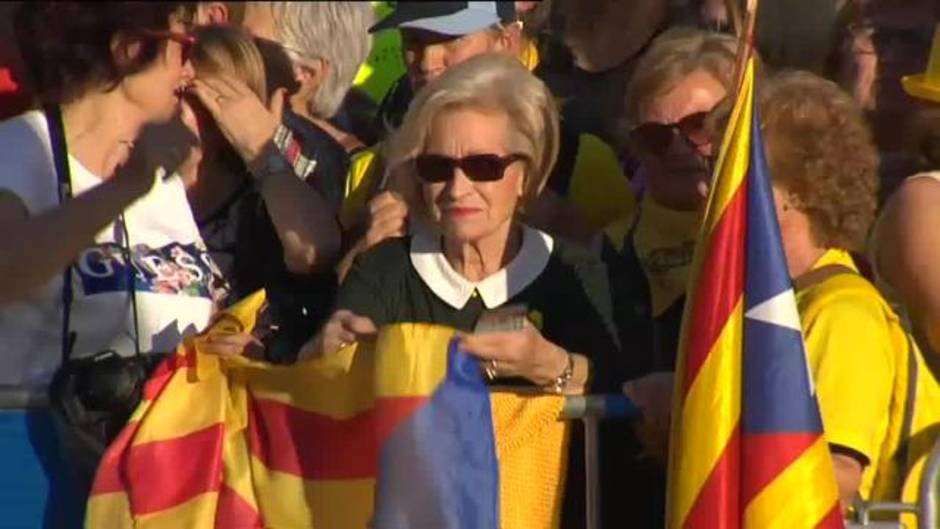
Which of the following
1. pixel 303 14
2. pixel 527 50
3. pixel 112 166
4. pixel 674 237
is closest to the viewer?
pixel 303 14

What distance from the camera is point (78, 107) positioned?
15.3ft

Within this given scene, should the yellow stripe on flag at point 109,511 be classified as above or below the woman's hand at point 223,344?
below

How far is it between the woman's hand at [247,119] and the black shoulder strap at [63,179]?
558mm

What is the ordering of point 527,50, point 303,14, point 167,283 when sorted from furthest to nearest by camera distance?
1. point 527,50
2. point 167,283
3. point 303,14

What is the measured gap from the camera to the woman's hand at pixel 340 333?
482 cm

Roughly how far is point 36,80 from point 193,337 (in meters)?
0.98

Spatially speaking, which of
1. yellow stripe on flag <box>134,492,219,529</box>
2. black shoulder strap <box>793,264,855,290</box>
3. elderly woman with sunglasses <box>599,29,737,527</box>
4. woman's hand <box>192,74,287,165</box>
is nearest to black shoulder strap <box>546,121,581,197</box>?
elderly woman with sunglasses <box>599,29,737,527</box>

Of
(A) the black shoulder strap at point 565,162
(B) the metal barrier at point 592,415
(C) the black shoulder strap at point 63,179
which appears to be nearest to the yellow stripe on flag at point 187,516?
(C) the black shoulder strap at point 63,179

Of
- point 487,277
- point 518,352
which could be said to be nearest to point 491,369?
point 518,352

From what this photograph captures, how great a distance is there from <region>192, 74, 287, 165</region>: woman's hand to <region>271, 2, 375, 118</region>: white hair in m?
0.08

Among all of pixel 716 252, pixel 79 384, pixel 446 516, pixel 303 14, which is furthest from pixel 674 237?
pixel 303 14

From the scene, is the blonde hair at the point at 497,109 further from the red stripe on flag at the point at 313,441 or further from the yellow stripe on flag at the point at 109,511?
the yellow stripe on flag at the point at 109,511

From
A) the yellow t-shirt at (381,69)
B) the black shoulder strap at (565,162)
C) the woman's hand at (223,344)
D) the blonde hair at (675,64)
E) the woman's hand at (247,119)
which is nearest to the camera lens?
the woman's hand at (223,344)

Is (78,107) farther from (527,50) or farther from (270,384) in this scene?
(527,50)
